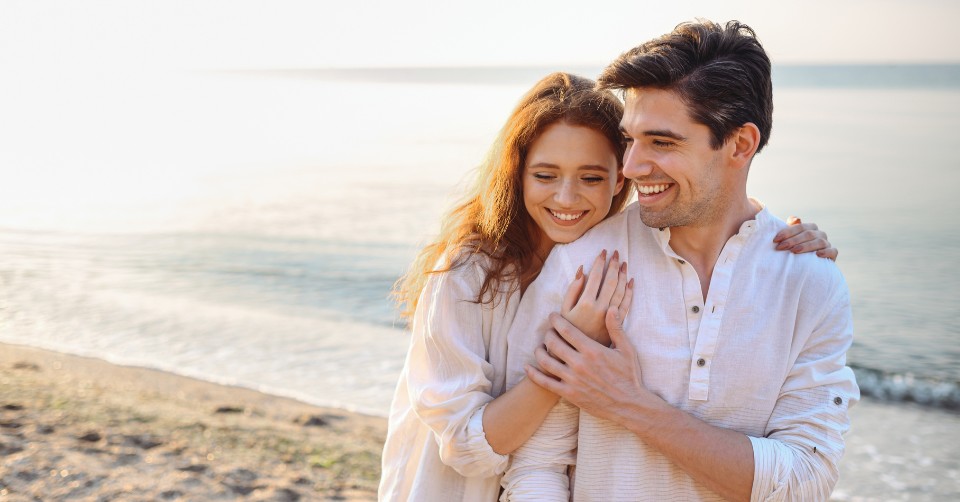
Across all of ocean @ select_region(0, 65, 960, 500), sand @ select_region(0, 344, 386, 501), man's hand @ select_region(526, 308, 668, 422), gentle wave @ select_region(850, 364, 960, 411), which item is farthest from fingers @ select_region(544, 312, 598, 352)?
gentle wave @ select_region(850, 364, 960, 411)

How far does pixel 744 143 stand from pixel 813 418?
0.87 meters

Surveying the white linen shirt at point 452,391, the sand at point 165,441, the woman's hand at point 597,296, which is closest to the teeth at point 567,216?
the woman's hand at point 597,296

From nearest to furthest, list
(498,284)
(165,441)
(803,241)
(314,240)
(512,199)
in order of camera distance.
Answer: (803,241) < (498,284) < (512,199) < (165,441) < (314,240)

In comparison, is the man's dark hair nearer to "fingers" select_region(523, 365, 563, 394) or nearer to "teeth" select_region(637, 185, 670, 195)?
"teeth" select_region(637, 185, 670, 195)

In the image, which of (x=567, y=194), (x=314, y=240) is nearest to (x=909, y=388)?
(x=567, y=194)

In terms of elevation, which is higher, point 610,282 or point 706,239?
point 706,239

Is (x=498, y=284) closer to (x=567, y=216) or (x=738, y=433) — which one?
(x=567, y=216)

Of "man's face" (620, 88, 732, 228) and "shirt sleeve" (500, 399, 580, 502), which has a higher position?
"man's face" (620, 88, 732, 228)

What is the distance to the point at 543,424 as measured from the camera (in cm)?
288

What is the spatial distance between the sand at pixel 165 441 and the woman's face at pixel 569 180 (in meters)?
2.84

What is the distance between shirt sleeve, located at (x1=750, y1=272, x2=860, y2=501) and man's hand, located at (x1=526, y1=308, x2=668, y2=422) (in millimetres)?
353

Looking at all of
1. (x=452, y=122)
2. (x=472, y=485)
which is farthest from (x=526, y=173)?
(x=452, y=122)

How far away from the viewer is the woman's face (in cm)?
307

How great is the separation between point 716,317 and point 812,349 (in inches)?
12.2
